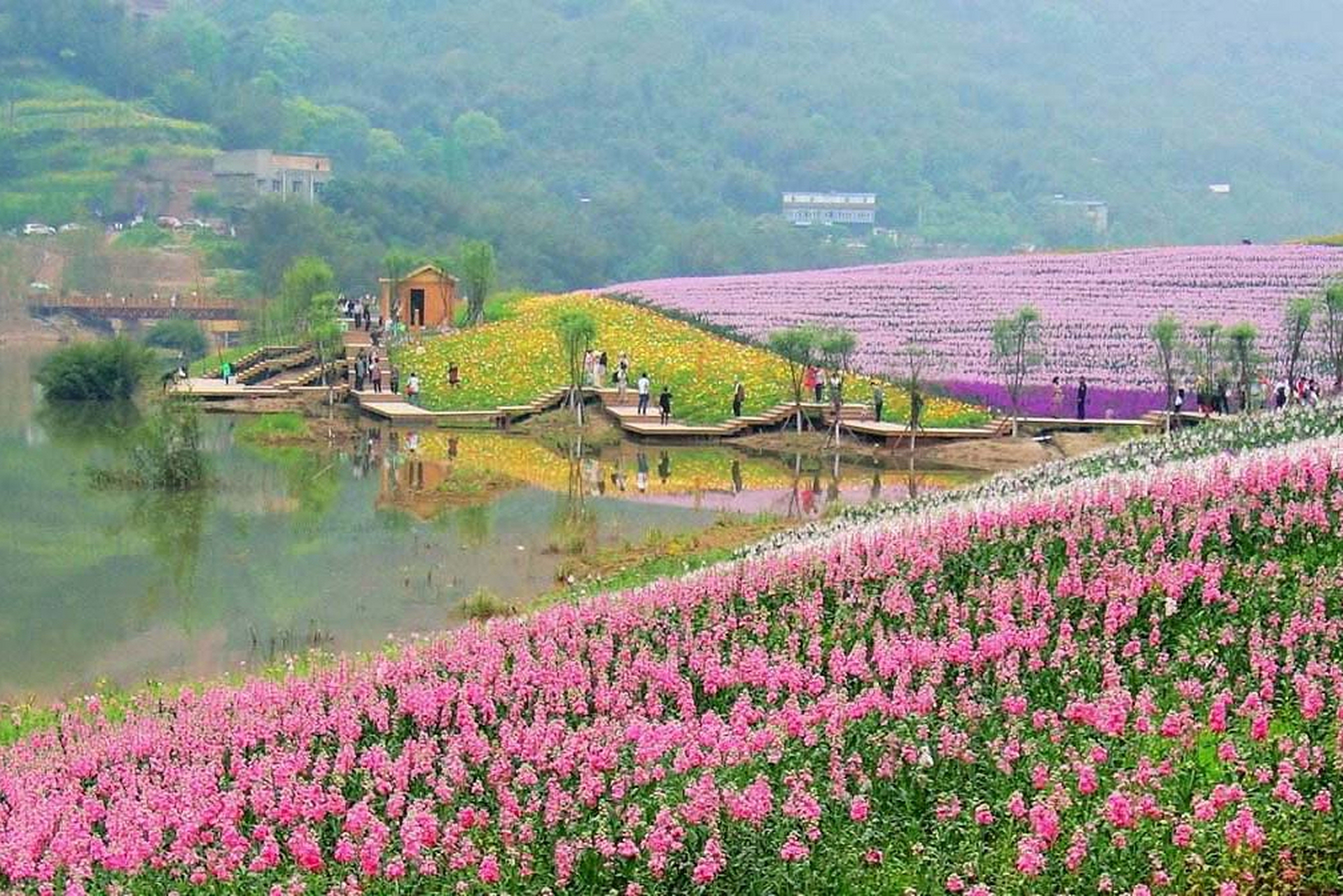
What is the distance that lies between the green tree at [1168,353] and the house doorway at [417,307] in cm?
2600

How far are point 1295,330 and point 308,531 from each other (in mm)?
27763

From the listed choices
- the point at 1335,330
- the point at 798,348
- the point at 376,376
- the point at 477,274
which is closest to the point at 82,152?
the point at 477,274

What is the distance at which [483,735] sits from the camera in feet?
41.9

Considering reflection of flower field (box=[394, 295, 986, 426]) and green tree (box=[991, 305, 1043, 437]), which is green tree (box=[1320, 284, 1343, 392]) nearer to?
green tree (box=[991, 305, 1043, 437])

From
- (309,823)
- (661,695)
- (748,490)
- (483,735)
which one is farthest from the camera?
(748,490)

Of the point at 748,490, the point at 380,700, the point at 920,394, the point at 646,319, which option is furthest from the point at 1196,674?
the point at 646,319

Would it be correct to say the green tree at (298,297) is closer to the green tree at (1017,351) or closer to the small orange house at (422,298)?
the small orange house at (422,298)

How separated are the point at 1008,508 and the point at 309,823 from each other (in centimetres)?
885

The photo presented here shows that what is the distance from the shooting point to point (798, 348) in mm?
44906

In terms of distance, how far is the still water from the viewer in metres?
21.0

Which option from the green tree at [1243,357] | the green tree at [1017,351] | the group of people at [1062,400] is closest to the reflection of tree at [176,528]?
the green tree at [1017,351]

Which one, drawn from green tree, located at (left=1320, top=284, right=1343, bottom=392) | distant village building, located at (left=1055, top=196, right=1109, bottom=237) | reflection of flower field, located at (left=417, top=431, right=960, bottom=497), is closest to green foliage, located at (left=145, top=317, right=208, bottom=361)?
reflection of flower field, located at (left=417, top=431, right=960, bottom=497)

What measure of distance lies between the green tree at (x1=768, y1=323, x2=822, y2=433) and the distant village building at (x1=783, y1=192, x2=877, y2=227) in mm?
120647

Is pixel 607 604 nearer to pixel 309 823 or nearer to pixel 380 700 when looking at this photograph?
pixel 380 700
